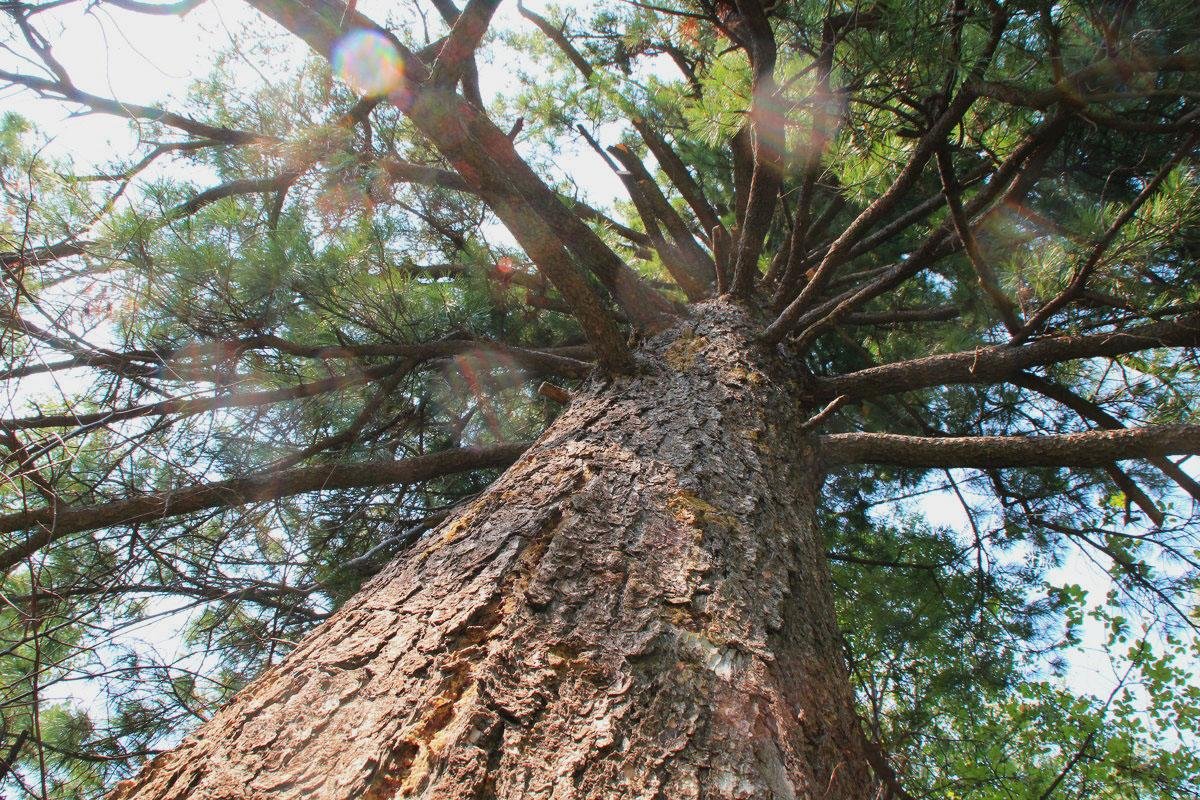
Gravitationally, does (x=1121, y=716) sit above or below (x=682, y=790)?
above

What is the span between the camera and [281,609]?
2498mm

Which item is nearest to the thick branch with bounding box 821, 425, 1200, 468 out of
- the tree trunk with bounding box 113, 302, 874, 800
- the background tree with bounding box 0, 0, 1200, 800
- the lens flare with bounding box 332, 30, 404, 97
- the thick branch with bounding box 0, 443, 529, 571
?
the background tree with bounding box 0, 0, 1200, 800

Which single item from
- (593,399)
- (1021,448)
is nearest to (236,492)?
(593,399)

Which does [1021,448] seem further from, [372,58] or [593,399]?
[372,58]

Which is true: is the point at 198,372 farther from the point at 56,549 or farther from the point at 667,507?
the point at 667,507

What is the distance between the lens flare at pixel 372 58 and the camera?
178 centimetres

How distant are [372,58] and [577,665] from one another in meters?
1.93

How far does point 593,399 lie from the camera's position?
6.25ft

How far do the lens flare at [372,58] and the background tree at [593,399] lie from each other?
19mm

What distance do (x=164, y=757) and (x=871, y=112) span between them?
2409 mm

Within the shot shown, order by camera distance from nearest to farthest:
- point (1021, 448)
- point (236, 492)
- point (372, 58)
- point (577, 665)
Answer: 1. point (577, 665)
2. point (1021, 448)
3. point (372, 58)
4. point (236, 492)

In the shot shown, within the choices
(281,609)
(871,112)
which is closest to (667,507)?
(871,112)

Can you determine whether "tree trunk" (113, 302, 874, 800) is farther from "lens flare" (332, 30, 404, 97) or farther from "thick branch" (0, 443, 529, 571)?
"lens flare" (332, 30, 404, 97)

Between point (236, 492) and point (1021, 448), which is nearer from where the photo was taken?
point (1021, 448)
